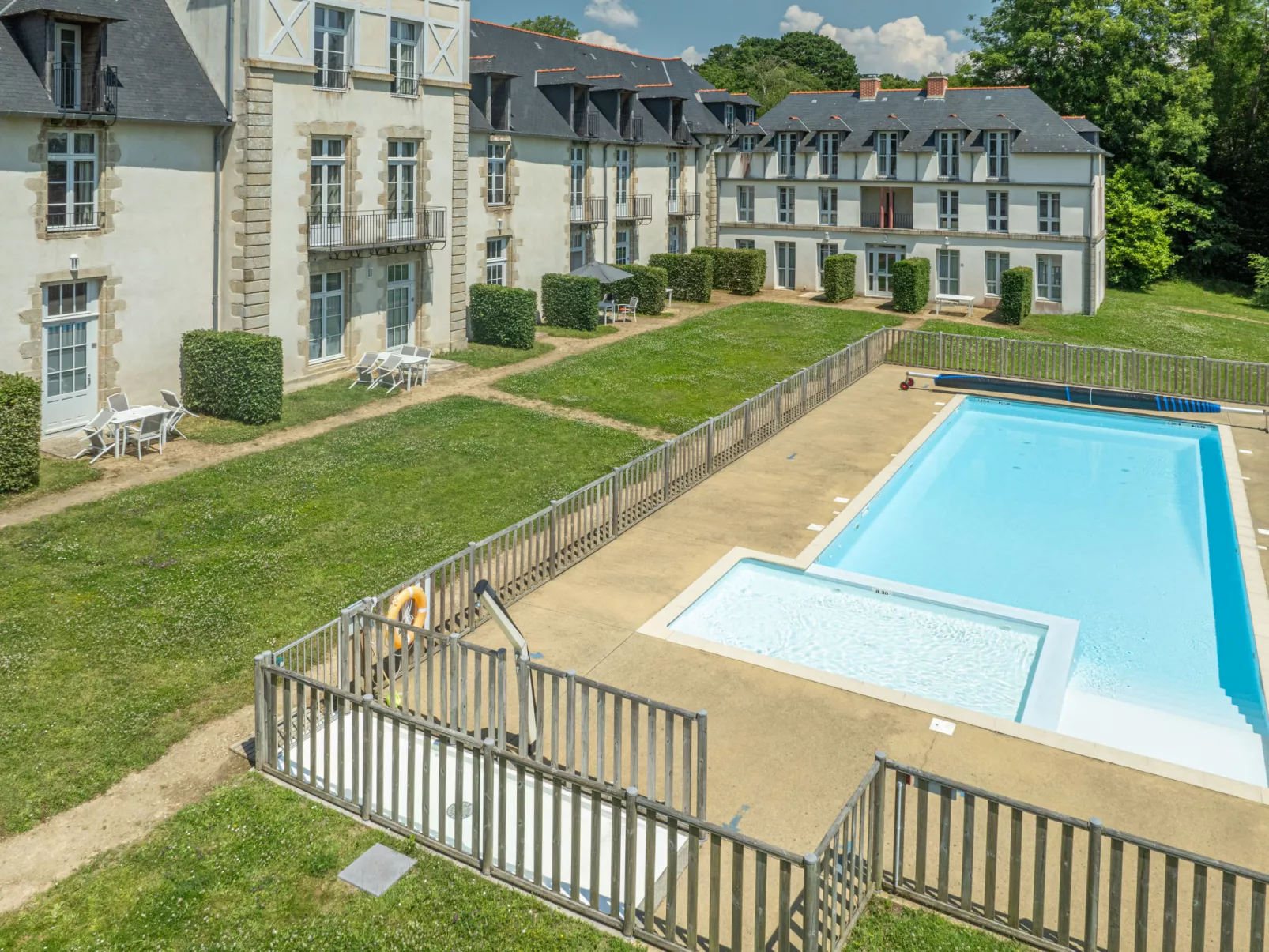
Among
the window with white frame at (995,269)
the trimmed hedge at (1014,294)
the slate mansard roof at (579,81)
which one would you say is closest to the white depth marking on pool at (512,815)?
the slate mansard roof at (579,81)

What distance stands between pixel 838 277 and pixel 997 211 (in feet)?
17.6

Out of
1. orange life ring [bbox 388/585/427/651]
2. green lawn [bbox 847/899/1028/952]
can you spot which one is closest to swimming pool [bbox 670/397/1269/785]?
orange life ring [bbox 388/585/427/651]

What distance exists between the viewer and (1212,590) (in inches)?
567

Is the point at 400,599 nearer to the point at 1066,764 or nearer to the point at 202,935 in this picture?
the point at 202,935

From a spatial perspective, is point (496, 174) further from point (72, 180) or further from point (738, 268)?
point (72, 180)

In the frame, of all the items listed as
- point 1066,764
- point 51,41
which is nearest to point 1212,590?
point 1066,764

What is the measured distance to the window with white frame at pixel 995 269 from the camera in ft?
117

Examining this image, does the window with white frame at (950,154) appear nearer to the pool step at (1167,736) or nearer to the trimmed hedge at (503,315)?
the trimmed hedge at (503,315)

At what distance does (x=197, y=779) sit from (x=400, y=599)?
7.52ft

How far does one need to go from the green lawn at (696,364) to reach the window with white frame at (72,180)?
8.61 metres

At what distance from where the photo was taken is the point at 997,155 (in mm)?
35156

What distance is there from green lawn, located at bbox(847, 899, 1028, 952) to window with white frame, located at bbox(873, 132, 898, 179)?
33098mm

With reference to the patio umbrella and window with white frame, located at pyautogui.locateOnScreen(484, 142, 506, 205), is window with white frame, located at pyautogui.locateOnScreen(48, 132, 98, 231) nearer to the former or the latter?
window with white frame, located at pyautogui.locateOnScreen(484, 142, 506, 205)

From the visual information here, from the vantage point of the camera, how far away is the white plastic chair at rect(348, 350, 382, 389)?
76.2 ft
